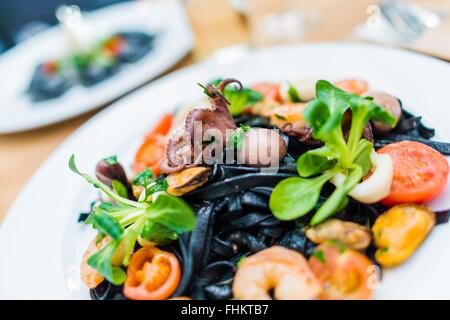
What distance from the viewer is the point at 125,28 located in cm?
462

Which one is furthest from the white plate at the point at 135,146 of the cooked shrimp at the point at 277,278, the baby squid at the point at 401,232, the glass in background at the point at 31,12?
the glass in background at the point at 31,12

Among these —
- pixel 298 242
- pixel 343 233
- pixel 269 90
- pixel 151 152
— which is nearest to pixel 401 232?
pixel 343 233

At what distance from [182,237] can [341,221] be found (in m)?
0.66

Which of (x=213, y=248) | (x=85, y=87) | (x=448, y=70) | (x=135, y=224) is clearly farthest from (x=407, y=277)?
(x=85, y=87)

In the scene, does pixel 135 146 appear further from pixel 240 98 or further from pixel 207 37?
pixel 207 37

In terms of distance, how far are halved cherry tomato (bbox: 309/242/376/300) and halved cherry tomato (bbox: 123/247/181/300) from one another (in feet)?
1.81

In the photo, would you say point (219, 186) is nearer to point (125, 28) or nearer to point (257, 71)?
point (257, 71)

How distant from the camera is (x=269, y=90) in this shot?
2.63 meters

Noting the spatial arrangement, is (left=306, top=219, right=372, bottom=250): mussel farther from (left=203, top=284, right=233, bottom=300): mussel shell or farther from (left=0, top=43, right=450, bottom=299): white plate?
(left=203, top=284, right=233, bottom=300): mussel shell

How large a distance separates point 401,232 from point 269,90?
133 cm

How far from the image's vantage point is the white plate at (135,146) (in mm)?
1551

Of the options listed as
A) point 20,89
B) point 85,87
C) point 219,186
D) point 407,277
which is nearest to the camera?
point 407,277

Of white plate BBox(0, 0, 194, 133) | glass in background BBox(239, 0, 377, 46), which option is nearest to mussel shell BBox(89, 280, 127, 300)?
white plate BBox(0, 0, 194, 133)

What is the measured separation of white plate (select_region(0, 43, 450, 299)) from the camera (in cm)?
155
